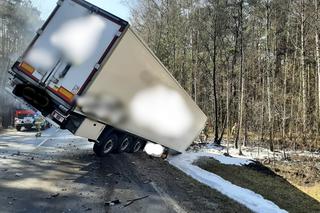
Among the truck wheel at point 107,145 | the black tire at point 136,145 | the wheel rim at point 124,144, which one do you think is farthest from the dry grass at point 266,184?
the truck wheel at point 107,145

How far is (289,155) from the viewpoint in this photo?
21.5m

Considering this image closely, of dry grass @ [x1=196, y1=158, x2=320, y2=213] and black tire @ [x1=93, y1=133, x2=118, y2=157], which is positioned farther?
A: black tire @ [x1=93, y1=133, x2=118, y2=157]

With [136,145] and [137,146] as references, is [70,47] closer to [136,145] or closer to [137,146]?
[136,145]

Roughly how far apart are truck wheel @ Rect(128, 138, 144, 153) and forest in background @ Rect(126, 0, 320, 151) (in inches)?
424

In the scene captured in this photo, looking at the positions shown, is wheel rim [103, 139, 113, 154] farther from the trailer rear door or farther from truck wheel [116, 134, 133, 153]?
the trailer rear door

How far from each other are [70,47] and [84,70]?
2.53 ft

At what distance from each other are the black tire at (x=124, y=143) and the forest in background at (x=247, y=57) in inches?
463

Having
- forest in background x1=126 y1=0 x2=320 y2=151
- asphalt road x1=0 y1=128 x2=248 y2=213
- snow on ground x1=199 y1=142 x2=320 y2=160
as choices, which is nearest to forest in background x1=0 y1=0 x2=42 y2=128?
forest in background x1=126 y1=0 x2=320 y2=151

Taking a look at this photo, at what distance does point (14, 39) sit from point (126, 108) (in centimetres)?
2996

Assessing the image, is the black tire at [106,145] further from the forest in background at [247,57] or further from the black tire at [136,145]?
the forest in background at [247,57]

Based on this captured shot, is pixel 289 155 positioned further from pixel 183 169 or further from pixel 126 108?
pixel 126 108

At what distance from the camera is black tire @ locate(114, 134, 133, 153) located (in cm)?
1448

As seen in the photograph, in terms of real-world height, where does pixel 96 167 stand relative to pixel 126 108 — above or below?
below

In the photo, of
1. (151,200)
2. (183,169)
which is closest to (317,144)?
(183,169)
